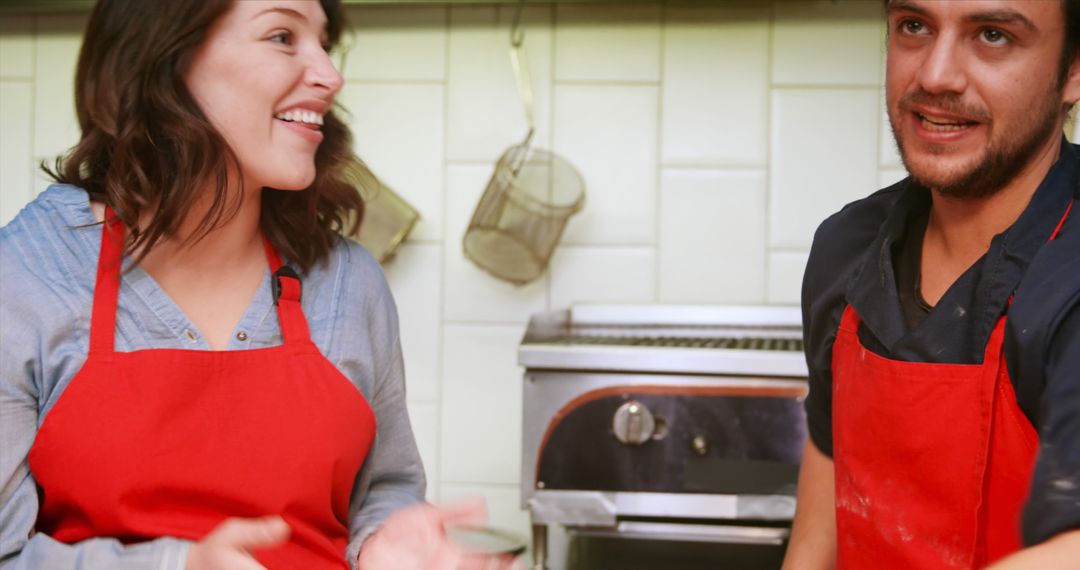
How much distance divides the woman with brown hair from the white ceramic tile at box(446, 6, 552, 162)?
759 millimetres

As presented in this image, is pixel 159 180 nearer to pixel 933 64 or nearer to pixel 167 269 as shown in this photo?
pixel 167 269

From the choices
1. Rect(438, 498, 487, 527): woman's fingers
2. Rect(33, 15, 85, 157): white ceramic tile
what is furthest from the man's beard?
Rect(33, 15, 85, 157): white ceramic tile

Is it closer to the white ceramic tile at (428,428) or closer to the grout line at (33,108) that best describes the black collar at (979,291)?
the white ceramic tile at (428,428)

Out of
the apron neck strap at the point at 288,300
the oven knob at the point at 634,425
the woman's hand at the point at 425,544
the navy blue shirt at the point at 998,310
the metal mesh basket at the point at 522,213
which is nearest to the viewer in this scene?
the navy blue shirt at the point at 998,310

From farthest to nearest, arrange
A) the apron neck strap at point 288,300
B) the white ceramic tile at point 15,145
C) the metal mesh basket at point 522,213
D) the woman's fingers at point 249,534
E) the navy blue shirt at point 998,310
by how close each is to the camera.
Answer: the white ceramic tile at point 15,145, the metal mesh basket at point 522,213, the apron neck strap at point 288,300, the woman's fingers at point 249,534, the navy blue shirt at point 998,310

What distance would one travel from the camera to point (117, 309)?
1.16 meters

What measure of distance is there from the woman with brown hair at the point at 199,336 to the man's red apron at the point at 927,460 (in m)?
0.39

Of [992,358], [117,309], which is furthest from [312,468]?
[992,358]

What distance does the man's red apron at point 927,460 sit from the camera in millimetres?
1004

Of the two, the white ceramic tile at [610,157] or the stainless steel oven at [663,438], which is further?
the white ceramic tile at [610,157]

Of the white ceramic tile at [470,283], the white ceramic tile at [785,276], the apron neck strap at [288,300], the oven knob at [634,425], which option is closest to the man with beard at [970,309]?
the oven knob at [634,425]

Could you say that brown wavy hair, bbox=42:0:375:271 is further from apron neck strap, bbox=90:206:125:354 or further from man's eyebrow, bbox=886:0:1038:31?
man's eyebrow, bbox=886:0:1038:31

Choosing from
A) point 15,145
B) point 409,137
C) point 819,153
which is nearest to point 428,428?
point 409,137

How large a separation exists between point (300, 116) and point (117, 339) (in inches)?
12.6
